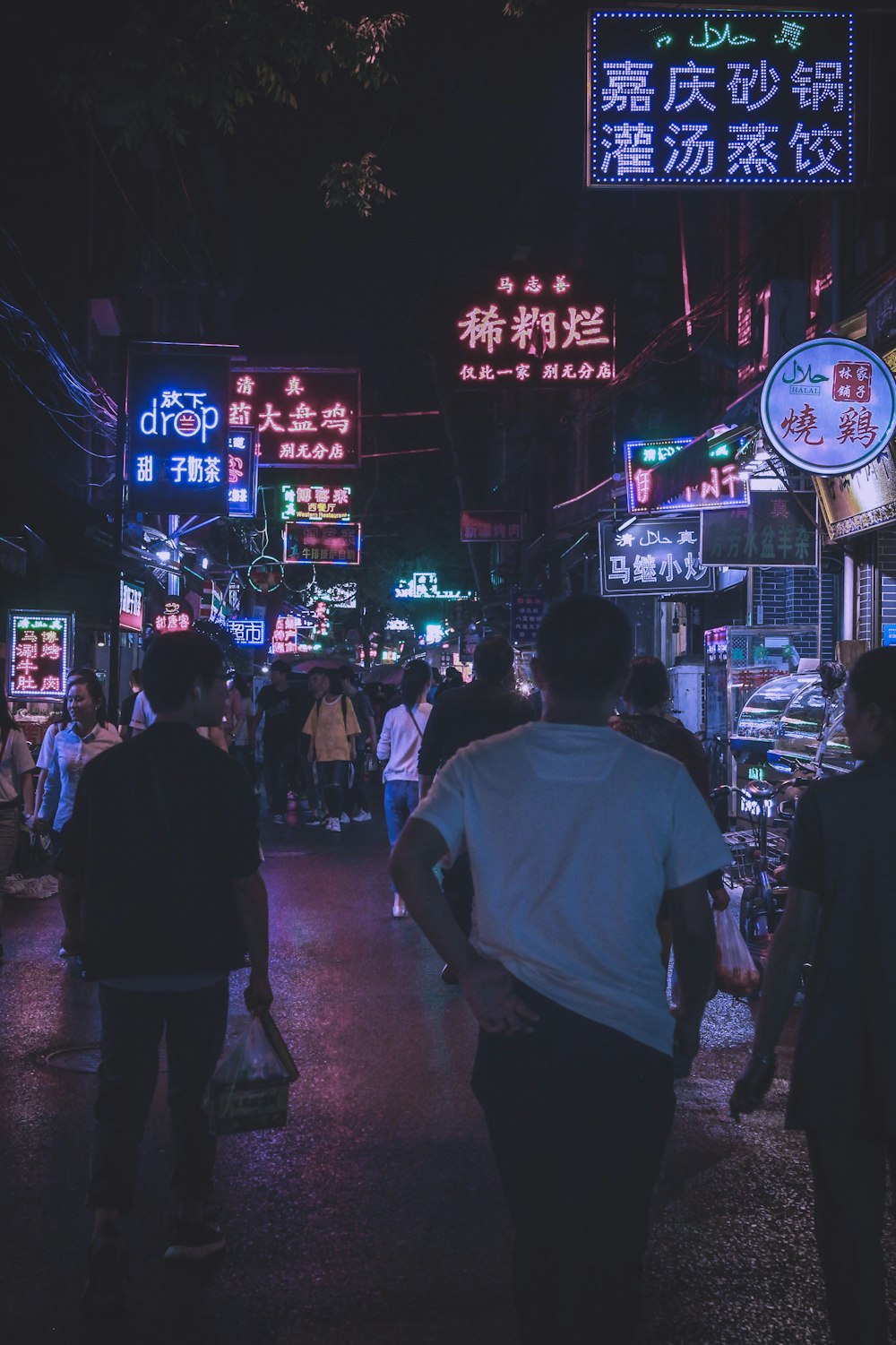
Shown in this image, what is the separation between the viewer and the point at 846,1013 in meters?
3.15

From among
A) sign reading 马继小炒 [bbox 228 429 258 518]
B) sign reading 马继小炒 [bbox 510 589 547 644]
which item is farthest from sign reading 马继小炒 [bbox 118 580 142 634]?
sign reading 马继小炒 [bbox 510 589 547 644]

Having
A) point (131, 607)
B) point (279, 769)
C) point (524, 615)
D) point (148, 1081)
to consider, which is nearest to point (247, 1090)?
point (148, 1081)

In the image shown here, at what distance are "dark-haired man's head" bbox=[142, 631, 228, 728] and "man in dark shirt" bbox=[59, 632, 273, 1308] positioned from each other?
0.01m

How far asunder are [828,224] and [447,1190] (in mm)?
12506

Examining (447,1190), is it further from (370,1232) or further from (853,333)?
(853,333)

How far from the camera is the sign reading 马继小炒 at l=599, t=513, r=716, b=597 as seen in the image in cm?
1727

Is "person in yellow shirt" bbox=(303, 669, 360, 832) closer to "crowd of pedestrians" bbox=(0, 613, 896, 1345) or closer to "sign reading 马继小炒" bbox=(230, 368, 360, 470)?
"sign reading 马继小炒" bbox=(230, 368, 360, 470)

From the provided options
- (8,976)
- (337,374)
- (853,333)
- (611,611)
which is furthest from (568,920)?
(337,374)

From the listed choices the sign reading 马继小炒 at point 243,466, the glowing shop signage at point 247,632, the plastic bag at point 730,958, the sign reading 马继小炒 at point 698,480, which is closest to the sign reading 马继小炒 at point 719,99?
the sign reading 马继小炒 at point 698,480

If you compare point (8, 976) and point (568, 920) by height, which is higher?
point (568, 920)

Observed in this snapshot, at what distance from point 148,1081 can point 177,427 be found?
1460cm

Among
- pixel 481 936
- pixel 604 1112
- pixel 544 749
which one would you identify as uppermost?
pixel 544 749

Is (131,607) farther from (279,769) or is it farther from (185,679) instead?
(185,679)

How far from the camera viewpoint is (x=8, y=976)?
8391mm
